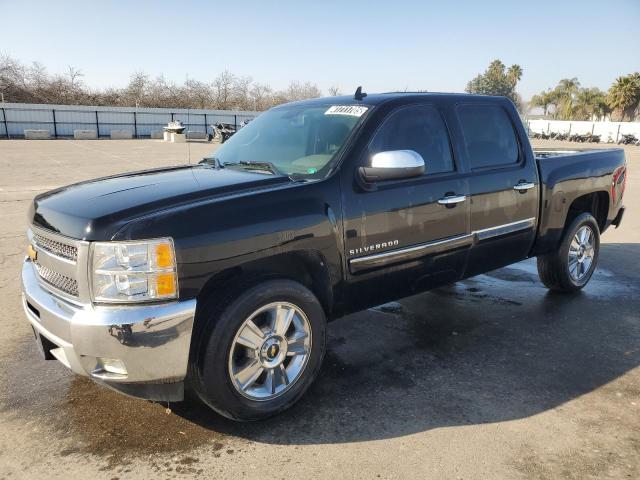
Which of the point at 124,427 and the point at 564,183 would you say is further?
the point at 564,183

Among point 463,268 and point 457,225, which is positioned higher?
point 457,225

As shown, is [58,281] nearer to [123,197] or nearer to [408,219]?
[123,197]

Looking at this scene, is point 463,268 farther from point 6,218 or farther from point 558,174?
point 6,218

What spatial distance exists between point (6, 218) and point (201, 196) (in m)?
7.64

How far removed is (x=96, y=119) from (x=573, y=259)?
136 feet

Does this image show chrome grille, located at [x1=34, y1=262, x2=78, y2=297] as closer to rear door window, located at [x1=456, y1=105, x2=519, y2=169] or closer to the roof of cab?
the roof of cab

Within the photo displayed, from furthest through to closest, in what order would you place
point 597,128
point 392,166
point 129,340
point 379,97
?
point 597,128, point 379,97, point 392,166, point 129,340

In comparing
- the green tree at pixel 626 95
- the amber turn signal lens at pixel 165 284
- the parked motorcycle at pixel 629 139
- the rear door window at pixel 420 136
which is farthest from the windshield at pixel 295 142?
the green tree at pixel 626 95

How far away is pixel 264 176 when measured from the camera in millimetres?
3256

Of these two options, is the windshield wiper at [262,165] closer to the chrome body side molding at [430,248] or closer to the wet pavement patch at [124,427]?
the chrome body side molding at [430,248]

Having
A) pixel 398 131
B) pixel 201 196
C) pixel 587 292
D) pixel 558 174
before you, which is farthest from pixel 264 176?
pixel 587 292

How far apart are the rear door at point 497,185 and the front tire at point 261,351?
166 cm

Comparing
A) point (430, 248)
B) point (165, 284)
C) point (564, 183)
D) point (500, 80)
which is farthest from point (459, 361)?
point (500, 80)

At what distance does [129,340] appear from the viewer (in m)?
2.46
